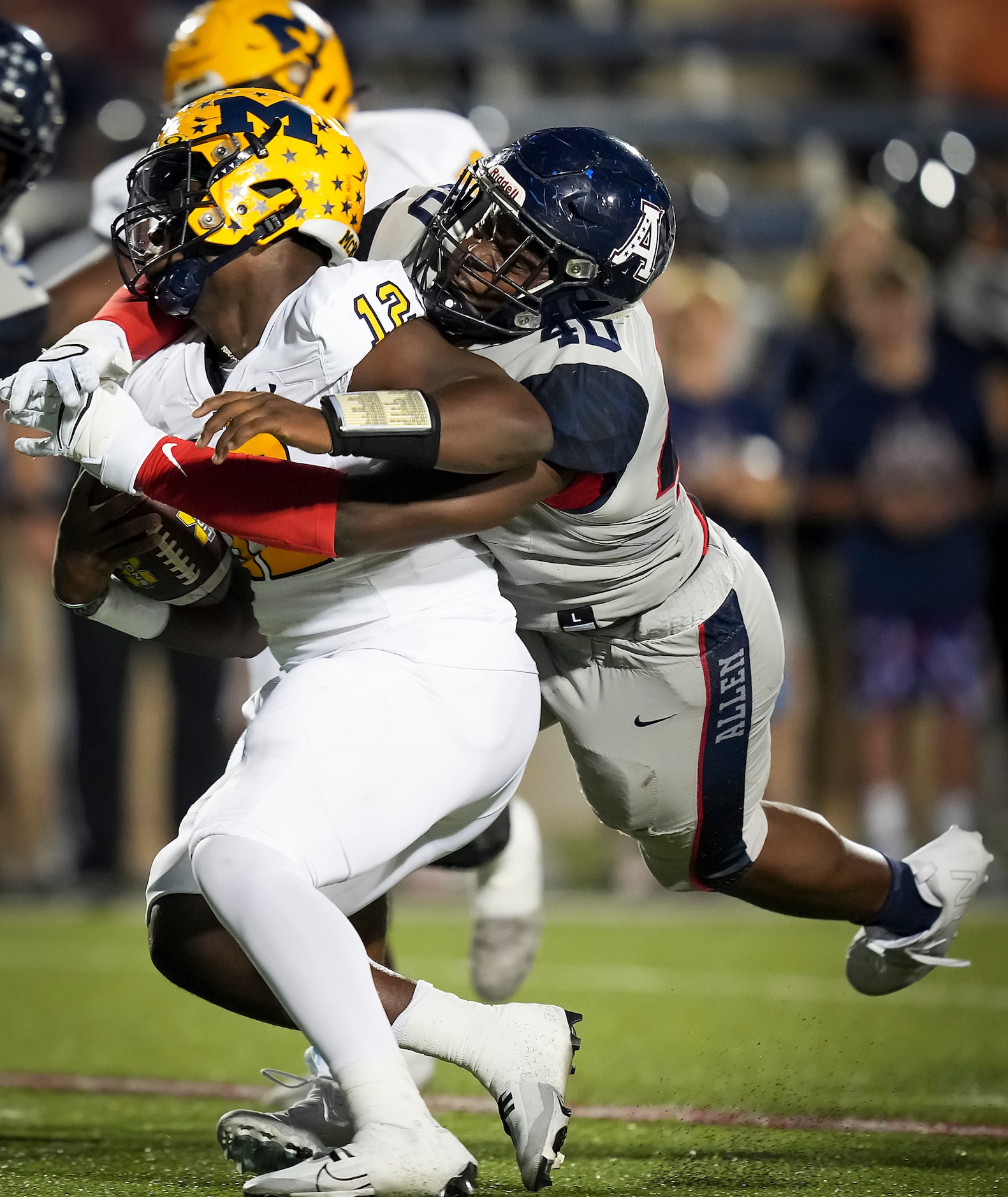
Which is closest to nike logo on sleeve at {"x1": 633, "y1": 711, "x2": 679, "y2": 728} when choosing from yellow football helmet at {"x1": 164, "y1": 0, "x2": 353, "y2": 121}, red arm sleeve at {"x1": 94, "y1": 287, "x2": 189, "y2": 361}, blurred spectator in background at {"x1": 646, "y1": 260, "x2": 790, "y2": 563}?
red arm sleeve at {"x1": 94, "y1": 287, "x2": 189, "y2": 361}

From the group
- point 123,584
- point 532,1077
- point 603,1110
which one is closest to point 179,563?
point 123,584

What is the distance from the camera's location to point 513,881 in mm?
3875

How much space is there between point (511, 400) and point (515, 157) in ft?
1.61

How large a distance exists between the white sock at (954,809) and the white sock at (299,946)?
4.35 meters

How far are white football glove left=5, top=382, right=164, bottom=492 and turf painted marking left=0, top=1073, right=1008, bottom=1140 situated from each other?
5.30 feet

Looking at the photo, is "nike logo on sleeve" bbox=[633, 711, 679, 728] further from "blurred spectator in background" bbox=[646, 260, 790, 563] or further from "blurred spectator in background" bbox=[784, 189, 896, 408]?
"blurred spectator in background" bbox=[784, 189, 896, 408]

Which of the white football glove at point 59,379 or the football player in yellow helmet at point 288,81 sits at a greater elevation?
the white football glove at point 59,379

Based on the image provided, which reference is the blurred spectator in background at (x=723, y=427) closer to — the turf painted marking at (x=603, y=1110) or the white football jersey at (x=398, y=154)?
the white football jersey at (x=398, y=154)

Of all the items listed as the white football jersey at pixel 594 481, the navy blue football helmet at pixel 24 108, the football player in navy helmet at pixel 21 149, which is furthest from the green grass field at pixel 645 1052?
the navy blue football helmet at pixel 24 108

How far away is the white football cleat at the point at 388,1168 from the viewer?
228 cm

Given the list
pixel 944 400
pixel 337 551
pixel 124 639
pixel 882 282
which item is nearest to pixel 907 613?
pixel 944 400

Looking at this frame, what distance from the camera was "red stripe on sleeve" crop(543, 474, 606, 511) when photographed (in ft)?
A: 9.11

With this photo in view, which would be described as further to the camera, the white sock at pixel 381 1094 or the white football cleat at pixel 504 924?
the white football cleat at pixel 504 924

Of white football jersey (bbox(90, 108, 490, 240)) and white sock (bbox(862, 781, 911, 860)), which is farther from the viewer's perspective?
white sock (bbox(862, 781, 911, 860))
